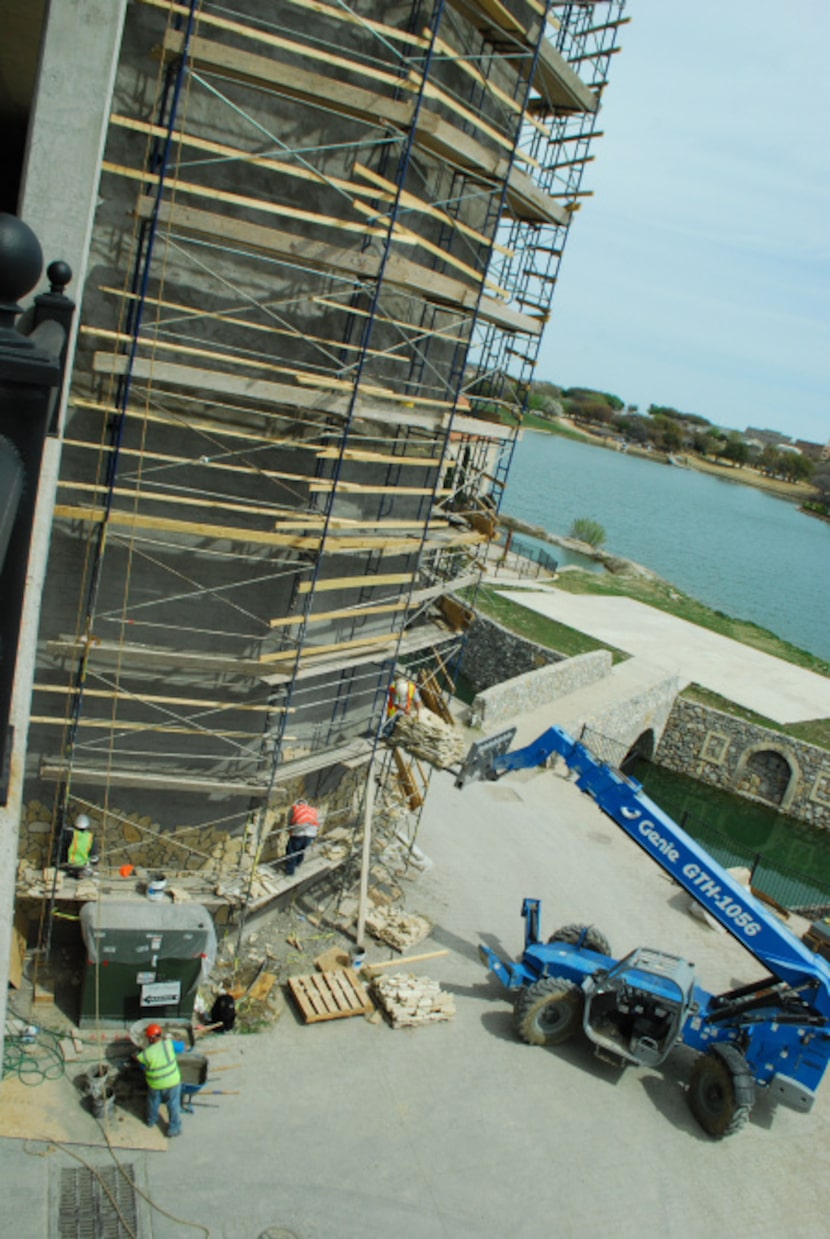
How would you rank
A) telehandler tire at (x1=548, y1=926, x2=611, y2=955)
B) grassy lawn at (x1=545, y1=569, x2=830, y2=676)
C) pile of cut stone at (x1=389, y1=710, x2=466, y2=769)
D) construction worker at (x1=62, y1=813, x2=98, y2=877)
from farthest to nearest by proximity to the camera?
grassy lawn at (x1=545, y1=569, x2=830, y2=676) < pile of cut stone at (x1=389, y1=710, x2=466, y2=769) < telehandler tire at (x1=548, y1=926, x2=611, y2=955) < construction worker at (x1=62, y1=813, x2=98, y2=877)

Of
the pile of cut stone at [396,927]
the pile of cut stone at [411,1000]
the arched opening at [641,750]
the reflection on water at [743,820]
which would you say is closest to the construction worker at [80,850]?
the pile of cut stone at [411,1000]

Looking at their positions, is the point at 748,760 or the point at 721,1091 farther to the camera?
the point at 748,760

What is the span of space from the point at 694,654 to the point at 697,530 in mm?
69264

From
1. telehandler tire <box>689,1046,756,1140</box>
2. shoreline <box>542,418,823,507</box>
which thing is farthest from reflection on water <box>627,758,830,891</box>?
shoreline <box>542,418,823,507</box>

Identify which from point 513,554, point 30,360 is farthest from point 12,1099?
point 513,554

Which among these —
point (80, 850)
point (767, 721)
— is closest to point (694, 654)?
point (767, 721)

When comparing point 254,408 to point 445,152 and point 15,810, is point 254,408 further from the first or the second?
point 15,810

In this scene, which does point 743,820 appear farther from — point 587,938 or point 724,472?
point 724,472

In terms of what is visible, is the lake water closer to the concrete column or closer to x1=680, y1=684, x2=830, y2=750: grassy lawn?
x1=680, y1=684, x2=830, y2=750: grassy lawn

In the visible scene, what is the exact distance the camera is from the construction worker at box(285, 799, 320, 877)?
15.4 m

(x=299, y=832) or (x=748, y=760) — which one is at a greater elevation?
(x=299, y=832)

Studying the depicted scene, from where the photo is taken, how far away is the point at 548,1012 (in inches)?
570

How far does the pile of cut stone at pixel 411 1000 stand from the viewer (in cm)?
1430

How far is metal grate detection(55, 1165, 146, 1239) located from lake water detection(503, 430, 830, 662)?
5688 cm
